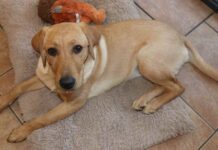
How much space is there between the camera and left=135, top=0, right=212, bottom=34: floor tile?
8.21ft

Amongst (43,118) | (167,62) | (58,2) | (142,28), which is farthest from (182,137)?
(58,2)

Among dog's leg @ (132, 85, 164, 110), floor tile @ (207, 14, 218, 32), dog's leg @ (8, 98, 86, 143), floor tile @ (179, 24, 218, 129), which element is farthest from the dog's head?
floor tile @ (207, 14, 218, 32)

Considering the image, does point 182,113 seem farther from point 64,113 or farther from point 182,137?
point 64,113

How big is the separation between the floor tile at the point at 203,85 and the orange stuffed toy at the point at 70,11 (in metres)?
0.66

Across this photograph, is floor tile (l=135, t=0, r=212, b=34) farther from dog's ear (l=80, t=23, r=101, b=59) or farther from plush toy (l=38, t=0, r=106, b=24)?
dog's ear (l=80, t=23, r=101, b=59)

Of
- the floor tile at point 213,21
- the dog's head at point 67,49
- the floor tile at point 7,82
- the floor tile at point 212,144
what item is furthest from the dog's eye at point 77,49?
the floor tile at point 213,21

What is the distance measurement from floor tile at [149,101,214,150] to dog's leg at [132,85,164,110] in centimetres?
24

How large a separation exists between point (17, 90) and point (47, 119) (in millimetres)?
264

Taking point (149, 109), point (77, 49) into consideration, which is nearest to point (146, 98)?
point (149, 109)

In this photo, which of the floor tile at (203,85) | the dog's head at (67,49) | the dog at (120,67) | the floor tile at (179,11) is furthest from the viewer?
the floor tile at (179,11)

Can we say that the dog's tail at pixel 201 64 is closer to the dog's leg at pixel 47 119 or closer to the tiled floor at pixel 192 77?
the tiled floor at pixel 192 77

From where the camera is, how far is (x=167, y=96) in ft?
6.79

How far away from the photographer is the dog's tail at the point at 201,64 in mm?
2113

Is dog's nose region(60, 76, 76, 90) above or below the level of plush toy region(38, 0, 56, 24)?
above
